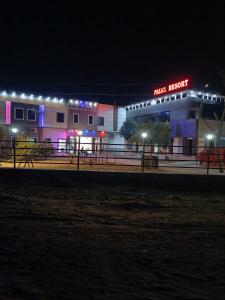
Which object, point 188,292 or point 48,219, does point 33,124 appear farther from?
point 188,292

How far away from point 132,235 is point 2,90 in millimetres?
36737

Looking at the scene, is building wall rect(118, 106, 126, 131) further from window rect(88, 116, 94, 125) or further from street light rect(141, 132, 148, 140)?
street light rect(141, 132, 148, 140)

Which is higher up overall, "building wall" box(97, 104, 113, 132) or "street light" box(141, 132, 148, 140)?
"building wall" box(97, 104, 113, 132)

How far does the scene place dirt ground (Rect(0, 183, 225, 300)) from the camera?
4.75 meters

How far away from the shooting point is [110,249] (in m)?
6.38

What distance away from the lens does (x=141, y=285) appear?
16.0 feet

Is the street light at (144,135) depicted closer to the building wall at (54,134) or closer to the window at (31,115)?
the building wall at (54,134)

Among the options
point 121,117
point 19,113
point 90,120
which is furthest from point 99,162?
point 121,117

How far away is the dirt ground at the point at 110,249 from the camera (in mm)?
4754

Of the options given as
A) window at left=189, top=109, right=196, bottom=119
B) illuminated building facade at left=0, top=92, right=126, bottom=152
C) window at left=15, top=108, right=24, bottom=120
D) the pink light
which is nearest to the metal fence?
illuminated building facade at left=0, top=92, right=126, bottom=152

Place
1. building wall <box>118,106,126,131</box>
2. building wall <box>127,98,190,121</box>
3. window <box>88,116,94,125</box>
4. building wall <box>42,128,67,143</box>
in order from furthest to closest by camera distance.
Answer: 1. building wall <box>118,106,126,131</box>
2. window <box>88,116,94,125</box>
3. building wall <box>127,98,190,121</box>
4. building wall <box>42,128,67,143</box>

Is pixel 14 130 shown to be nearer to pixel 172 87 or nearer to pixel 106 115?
pixel 106 115

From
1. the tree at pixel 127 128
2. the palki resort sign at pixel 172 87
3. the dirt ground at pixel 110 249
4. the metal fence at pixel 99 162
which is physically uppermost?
the palki resort sign at pixel 172 87

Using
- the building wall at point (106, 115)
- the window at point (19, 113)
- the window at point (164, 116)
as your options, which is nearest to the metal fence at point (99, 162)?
the window at point (19, 113)
